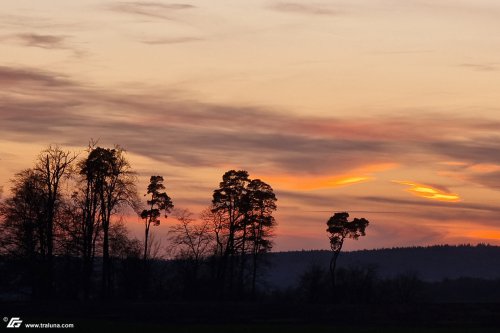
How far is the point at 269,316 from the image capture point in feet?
237

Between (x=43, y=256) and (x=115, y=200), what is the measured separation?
907 centimetres

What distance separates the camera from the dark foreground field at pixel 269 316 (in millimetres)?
64375

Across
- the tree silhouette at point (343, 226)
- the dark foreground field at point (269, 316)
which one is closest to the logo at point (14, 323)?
the dark foreground field at point (269, 316)

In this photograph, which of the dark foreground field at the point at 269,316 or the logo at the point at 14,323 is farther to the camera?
the dark foreground field at the point at 269,316

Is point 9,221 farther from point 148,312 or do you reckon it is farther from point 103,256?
point 148,312

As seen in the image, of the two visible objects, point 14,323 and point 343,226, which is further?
point 343,226

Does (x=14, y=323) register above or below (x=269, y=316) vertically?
below

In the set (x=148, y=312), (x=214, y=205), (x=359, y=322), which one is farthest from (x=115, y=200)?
(x=359, y=322)

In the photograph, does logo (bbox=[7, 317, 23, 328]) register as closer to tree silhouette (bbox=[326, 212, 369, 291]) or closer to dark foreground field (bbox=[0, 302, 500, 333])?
dark foreground field (bbox=[0, 302, 500, 333])

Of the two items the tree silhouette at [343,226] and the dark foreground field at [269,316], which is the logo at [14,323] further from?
the tree silhouette at [343,226]

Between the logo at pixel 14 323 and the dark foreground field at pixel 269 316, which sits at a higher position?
the dark foreground field at pixel 269 316

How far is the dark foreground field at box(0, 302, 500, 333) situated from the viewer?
64375 millimetres

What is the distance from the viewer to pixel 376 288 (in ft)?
393

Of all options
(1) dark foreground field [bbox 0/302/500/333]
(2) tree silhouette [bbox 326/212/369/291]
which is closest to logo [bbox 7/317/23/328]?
(1) dark foreground field [bbox 0/302/500/333]
